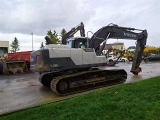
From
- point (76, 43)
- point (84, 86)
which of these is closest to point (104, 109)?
point (84, 86)

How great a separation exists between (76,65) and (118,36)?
13.4 feet

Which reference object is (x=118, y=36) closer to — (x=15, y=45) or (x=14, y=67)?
(x=14, y=67)

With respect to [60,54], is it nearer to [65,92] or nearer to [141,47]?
[65,92]

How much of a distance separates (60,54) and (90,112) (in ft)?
13.5

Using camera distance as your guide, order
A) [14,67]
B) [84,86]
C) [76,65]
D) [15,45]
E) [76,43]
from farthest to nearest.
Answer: [15,45] → [14,67] → [76,43] → [84,86] → [76,65]

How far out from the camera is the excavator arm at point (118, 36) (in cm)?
1095

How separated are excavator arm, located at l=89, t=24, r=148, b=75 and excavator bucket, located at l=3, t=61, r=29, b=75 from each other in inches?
408

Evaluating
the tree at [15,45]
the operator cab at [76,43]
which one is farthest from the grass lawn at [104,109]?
the tree at [15,45]

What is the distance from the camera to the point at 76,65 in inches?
365

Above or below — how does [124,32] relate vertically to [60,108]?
above

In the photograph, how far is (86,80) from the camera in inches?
372

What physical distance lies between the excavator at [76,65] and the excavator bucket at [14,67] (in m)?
9.25

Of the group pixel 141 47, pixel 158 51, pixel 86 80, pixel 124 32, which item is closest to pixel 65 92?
pixel 86 80

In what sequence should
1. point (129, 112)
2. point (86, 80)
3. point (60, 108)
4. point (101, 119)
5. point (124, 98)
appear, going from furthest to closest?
point (86, 80)
point (124, 98)
point (60, 108)
point (129, 112)
point (101, 119)
